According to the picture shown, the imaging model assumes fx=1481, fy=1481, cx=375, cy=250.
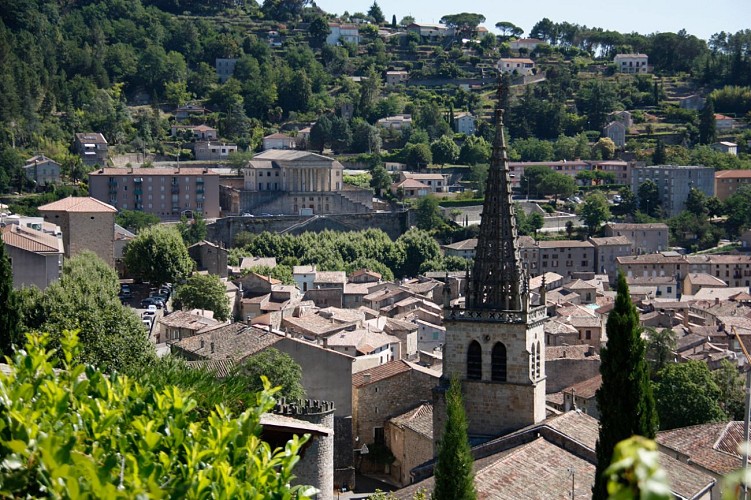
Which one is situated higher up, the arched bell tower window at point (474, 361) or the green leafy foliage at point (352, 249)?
the arched bell tower window at point (474, 361)

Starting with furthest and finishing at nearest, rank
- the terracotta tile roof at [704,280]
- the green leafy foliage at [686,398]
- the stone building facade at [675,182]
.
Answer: the stone building facade at [675,182] → the terracotta tile roof at [704,280] → the green leafy foliage at [686,398]

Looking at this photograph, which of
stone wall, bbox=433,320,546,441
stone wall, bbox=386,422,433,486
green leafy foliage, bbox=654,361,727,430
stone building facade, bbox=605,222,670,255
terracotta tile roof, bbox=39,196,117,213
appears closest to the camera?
stone wall, bbox=433,320,546,441

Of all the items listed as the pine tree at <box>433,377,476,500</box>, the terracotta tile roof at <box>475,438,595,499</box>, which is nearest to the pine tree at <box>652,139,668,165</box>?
the terracotta tile roof at <box>475,438,595,499</box>

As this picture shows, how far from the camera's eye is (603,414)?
77.4 ft

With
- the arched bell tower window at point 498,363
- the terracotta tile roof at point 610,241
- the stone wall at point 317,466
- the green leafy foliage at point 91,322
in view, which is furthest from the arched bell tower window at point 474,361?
the terracotta tile roof at point 610,241

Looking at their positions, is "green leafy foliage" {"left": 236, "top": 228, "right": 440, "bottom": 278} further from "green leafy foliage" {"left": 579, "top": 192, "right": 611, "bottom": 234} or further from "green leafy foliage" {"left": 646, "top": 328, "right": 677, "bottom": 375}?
"green leafy foliage" {"left": 646, "top": 328, "right": 677, "bottom": 375}

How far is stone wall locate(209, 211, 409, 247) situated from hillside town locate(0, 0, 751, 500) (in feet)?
0.79

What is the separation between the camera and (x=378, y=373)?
42.9m

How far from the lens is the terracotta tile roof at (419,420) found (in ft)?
124

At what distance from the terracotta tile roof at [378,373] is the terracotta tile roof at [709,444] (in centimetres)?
841

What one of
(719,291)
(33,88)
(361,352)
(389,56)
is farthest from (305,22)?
(361,352)

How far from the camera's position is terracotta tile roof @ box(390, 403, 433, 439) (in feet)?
124

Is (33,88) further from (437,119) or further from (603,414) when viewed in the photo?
(603,414)

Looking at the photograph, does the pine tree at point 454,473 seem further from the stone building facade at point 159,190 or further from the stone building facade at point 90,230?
the stone building facade at point 159,190
